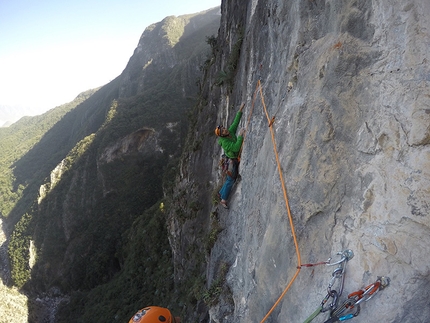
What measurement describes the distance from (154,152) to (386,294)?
4870 centimetres

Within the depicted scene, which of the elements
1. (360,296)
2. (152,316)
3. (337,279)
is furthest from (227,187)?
(360,296)

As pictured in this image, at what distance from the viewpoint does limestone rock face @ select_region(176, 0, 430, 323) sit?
9.78 ft

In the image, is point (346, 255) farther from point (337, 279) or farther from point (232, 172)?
point (232, 172)

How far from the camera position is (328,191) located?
155 inches

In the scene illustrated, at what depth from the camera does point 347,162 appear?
374cm

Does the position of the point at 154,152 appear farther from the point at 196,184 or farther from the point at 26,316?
the point at 196,184

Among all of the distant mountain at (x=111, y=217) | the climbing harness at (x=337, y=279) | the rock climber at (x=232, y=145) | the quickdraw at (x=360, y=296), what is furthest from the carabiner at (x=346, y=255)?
the distant mountain at (x=111, y=217)

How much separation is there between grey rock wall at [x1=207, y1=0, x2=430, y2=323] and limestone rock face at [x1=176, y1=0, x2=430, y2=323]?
0.5 inches

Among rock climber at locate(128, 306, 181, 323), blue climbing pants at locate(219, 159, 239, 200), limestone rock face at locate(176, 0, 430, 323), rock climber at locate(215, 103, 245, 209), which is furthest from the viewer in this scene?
blue climbing pants at locate(219, 159, 239, 200)

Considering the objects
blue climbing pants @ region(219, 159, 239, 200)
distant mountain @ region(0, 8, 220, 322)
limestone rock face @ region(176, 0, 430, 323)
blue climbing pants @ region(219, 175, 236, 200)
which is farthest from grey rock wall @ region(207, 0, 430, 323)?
distant mountain @ region(0, 8, 220, 322)

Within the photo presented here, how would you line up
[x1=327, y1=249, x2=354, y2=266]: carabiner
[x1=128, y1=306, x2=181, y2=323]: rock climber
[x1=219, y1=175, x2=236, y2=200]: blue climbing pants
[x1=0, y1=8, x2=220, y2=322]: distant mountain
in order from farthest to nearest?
1. [x1=0, y1=8, x2=220, y2=322]: distant mountain
2. [x1=219, y1=175, x2=236, y2=200]: blue climbing pants
3. [x1=128, y1=306, x2=181, y2=323]: rock climber
4. [x1=327, y1=249, x2=354, y2=266]: carabiner

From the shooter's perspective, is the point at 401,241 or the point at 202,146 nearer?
the point at 401,241

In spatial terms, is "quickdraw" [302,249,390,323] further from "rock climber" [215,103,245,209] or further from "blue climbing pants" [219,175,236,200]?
"blue climbing pants" [219,175,236,200]

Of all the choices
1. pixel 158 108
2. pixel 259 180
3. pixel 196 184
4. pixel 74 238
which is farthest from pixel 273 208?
pixel 158 108
